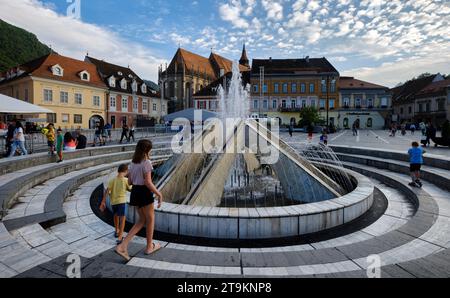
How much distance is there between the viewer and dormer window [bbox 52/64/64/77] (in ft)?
117

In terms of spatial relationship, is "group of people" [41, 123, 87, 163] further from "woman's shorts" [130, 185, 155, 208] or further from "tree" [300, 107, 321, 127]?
"tree" [300, 107, 321, 127]

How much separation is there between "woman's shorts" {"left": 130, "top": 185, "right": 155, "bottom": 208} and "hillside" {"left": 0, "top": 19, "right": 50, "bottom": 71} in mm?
66233

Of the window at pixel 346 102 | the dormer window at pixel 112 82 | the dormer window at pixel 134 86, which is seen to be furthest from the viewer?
the window at pixel 346 102

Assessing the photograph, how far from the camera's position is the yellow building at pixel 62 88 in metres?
33.9

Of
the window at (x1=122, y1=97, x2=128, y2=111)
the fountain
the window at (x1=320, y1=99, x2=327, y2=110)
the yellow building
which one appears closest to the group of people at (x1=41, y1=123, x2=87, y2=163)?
the fountain

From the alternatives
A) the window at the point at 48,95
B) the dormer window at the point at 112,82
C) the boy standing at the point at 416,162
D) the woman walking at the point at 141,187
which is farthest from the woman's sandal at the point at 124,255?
the dormer window at the point at 112,82

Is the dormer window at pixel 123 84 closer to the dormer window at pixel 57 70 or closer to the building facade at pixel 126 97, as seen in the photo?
the building facade at pixel 126 97

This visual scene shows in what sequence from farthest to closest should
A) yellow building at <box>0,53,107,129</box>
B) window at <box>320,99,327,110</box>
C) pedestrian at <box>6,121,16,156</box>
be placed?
window at <box>320,99,327,110</box> → yellow building at <box>0,53,107,129</box> → pedestrian at <box>6,121,16,156</box>

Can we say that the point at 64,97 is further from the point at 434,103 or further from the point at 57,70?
the point at 434,103

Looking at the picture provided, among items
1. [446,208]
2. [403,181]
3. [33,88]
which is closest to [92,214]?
[446,208]

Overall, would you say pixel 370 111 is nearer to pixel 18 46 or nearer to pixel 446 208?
pixel 446 208

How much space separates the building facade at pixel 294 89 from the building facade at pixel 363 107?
182 centimetres

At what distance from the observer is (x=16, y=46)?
62.1m

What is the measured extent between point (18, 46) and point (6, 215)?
7691 cm
